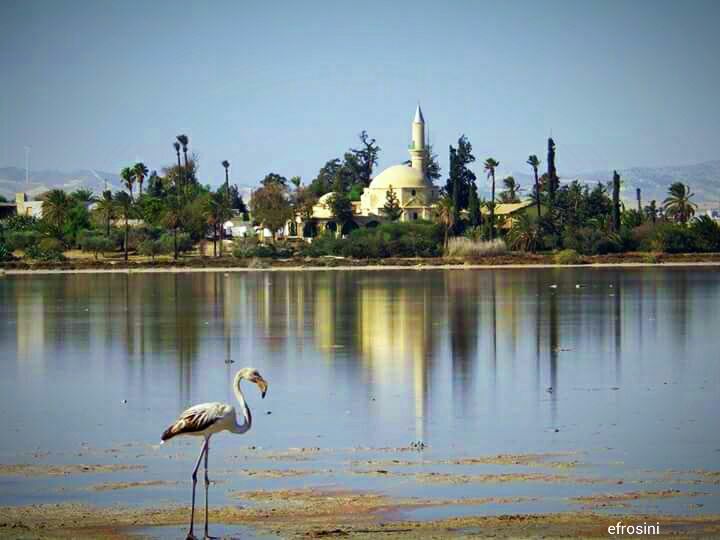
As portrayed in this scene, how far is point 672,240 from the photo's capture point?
101 m

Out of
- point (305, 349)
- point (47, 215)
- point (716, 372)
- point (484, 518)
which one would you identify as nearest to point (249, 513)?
point (484, 518)

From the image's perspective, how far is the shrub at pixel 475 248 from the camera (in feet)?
327

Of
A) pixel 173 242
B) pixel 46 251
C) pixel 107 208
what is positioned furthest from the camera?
pixel 107 208

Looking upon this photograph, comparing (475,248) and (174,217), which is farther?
(174,217)

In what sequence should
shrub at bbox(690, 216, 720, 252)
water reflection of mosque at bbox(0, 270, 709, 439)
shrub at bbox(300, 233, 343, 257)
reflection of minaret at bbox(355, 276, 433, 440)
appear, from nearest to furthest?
1. reflection of minaret at bbox(355, 276, 433, 440)
2. water reflection of mosque at bbox(0, 270, 709, 439)
3. shrub at bbox(690, 216, 720, 252)
4. shrub at bbox(300, 233, 343, 257)

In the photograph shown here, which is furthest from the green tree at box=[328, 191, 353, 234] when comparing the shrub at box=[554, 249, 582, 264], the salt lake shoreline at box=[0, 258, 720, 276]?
the shrub at box=[554, 249, 582, 264]

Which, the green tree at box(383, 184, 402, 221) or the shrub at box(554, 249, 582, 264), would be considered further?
the green tree at box(383, 184, 402, 221)

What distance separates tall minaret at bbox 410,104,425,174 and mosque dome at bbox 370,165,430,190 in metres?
3.88

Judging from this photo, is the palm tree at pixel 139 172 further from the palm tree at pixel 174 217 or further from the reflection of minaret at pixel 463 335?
the reflection of minaret at pixel 463 335

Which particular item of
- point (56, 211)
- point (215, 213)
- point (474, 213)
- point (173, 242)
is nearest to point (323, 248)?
point (215, 213)

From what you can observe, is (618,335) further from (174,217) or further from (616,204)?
(616,204)

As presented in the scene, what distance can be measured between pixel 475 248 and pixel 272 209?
70.3ft

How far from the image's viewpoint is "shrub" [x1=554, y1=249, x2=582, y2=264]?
3757 inches

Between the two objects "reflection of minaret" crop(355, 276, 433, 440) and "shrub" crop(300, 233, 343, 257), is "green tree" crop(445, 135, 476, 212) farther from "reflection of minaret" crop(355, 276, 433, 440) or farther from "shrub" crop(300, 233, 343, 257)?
"reflection of minaret" crop(355, 276, 433, 440)
